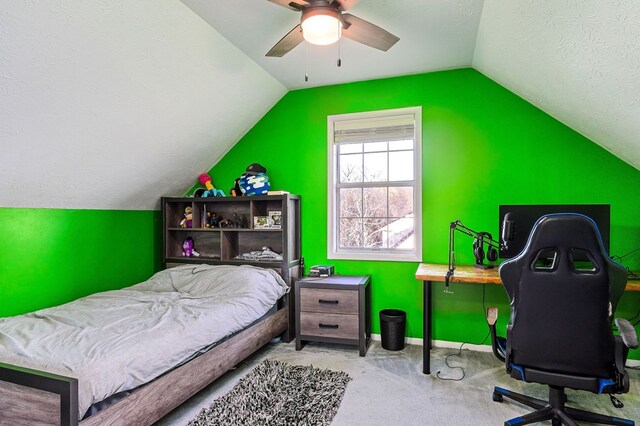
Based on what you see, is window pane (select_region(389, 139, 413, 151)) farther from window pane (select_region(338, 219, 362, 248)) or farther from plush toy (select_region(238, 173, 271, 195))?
plush toy (select_region(238, 173, 271, 195))

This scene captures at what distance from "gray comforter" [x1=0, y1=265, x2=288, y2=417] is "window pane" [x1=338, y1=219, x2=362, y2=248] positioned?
2.62 feet

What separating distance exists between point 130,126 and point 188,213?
1.41m

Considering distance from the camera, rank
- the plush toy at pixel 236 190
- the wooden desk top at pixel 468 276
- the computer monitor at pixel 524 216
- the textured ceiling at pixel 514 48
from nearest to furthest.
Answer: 1. the textured ceiling at pixel 514 48
2. the wooden desk top at pixel 468 276
3. the computer monitor at pixel 524 216
4. the plush toy at pixel 236 190

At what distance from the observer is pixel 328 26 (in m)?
1.95

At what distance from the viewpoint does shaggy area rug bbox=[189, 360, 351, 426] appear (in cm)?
212

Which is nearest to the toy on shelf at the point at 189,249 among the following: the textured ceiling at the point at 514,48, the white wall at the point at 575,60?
the textured ceiling at the point at 514,48

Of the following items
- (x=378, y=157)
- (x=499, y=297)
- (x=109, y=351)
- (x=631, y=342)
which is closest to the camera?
(x=631, y=342)

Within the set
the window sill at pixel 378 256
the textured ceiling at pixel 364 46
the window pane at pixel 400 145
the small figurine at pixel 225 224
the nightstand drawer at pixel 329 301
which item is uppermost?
the textured ceiling at pixel 364 46

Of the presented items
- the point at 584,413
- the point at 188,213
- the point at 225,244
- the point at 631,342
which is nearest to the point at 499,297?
the point at 584,413

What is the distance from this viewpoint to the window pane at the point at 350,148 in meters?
3.76

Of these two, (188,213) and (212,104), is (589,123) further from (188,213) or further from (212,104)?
(188,213)

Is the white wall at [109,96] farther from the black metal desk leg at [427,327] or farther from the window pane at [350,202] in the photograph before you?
the black metal desk leg at [427,327]

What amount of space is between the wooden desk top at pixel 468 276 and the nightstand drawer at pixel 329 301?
0.67 m

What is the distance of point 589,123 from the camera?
2.68m
